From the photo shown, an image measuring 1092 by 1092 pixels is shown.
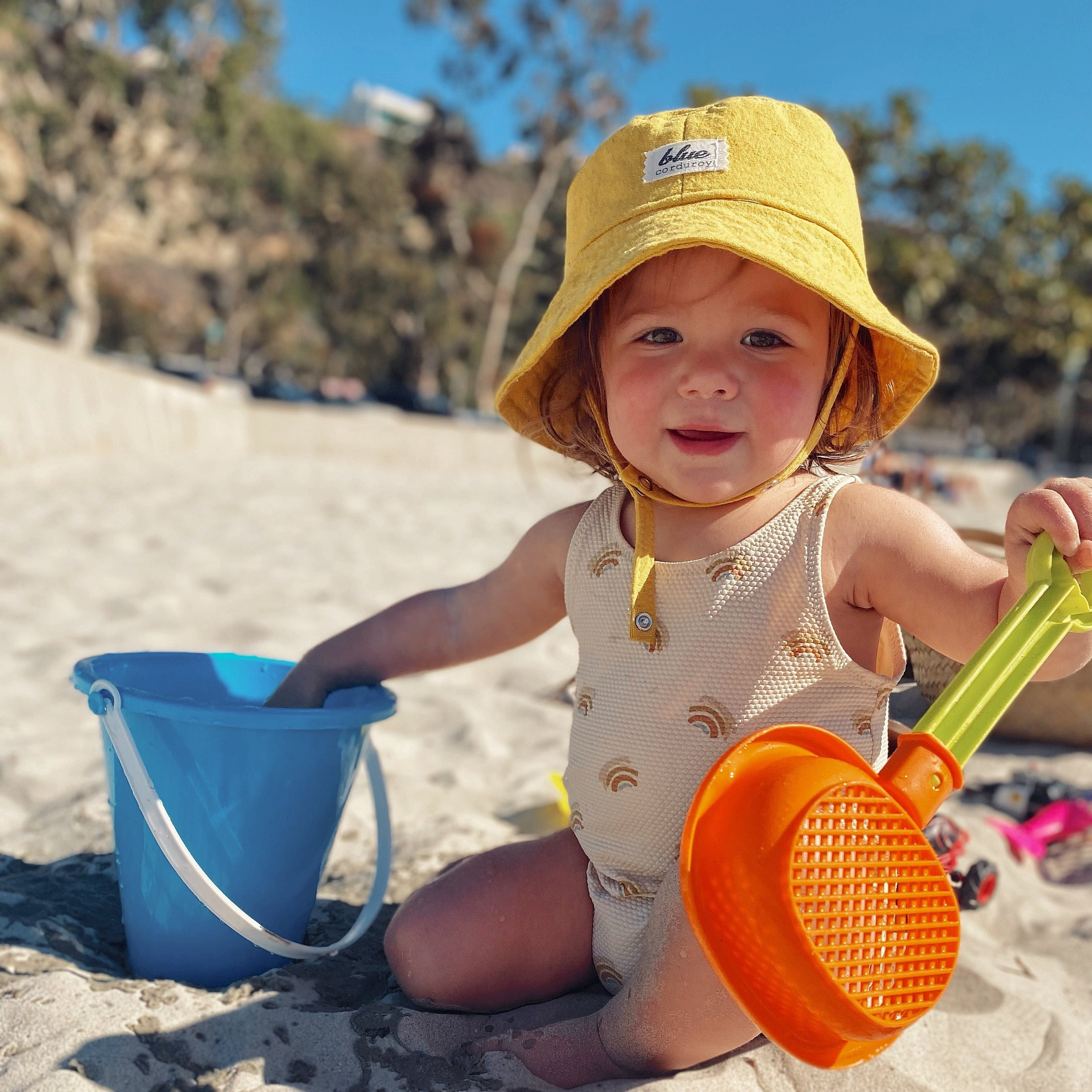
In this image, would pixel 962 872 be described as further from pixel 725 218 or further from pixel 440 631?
pixel 725 218

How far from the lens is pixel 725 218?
1.22 metres

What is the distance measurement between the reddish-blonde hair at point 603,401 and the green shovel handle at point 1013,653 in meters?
0.40

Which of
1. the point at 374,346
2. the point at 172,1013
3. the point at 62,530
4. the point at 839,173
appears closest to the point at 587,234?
the point at 839,173

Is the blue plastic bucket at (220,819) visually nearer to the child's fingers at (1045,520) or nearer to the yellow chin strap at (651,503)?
the yellow chin strap at (651,503)

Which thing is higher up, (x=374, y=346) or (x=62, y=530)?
(x=374, y=346)

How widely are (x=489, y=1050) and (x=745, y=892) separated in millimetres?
502

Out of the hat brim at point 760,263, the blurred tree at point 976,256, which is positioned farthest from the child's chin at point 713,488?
the blurred tree at point 976,256

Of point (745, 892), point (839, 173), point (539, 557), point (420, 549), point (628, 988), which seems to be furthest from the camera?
point (420, 549)

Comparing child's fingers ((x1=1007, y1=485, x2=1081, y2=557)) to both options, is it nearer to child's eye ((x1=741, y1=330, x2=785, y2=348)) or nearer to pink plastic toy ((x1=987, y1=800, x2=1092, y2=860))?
child's eye ((x1=741, y1=330, x2=785, y2=348))

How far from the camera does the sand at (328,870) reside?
1198 millimetres

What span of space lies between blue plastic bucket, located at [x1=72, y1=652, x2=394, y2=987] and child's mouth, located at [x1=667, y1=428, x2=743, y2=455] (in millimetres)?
541

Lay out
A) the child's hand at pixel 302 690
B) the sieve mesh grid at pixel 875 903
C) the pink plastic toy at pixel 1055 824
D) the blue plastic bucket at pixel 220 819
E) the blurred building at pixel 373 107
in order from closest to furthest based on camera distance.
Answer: the sieve mesh grid at pixel 875 903 < the blue plastic bucket at pixel 220 819 < the child's hand at pixel 302 690 < the pink plastic toy at pixel 1055 824 < the blurred building at pixel 373 107

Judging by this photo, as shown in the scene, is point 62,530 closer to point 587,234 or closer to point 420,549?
point 420,549

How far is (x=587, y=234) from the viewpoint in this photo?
4.53 feet
